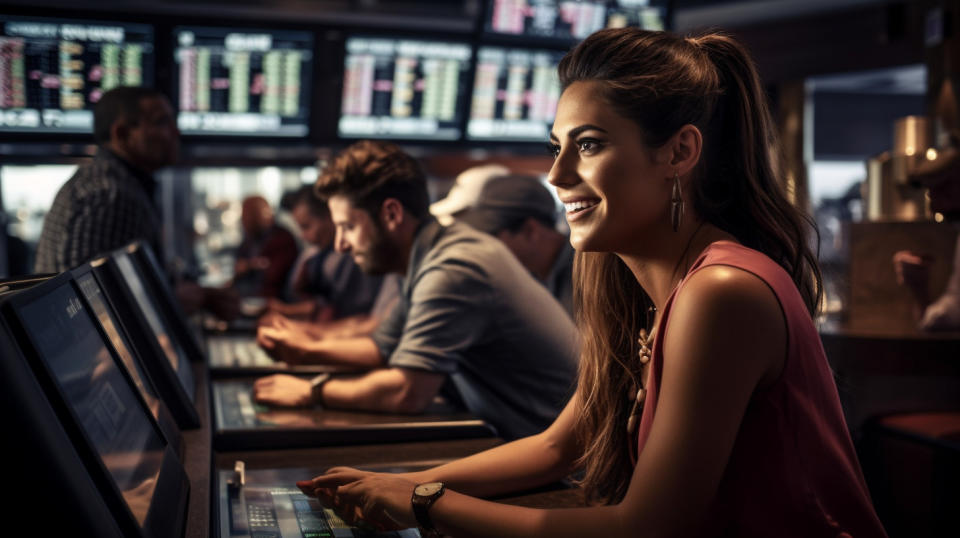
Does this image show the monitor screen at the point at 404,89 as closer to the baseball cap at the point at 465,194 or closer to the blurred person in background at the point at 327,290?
the blurred person in background at the point at 327,290

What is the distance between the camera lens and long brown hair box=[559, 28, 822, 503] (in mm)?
1165

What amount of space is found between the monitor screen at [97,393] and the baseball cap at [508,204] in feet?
6.54

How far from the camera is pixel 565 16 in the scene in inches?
160

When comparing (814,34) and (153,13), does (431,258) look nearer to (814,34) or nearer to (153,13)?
(153,13)

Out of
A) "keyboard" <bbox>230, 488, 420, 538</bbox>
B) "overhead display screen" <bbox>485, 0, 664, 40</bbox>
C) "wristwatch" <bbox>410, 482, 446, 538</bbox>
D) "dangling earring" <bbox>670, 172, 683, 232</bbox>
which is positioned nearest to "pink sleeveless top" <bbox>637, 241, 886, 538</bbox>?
"dangling earring" <bbox>670, 172, 683, 232</bbox>

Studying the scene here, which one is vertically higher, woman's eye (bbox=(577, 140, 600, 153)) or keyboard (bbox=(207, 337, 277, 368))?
woman's eye (bbox=(577, 140, 600, 153))

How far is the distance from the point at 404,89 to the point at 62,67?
4.80 ft

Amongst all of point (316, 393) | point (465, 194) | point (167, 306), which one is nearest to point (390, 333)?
point (316, 393)

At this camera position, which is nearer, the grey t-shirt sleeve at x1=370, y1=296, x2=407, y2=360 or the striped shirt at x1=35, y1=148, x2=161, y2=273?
the grey t-shirt sleeve at x1=370, y1=296, x2=407, y2=360

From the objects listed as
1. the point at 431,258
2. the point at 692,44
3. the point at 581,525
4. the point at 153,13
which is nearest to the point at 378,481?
the point at 581,525

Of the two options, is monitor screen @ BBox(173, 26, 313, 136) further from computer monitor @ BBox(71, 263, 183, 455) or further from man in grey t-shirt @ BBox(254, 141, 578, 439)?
computer monitor @ BBox(71, 263, 183, 455)

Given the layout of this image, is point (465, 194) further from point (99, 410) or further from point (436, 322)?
point (99, 410)

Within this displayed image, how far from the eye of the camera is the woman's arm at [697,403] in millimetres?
977

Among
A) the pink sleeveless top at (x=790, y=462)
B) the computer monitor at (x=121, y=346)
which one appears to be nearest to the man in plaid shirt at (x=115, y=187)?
the computer monitor at (x=121, y=346)
